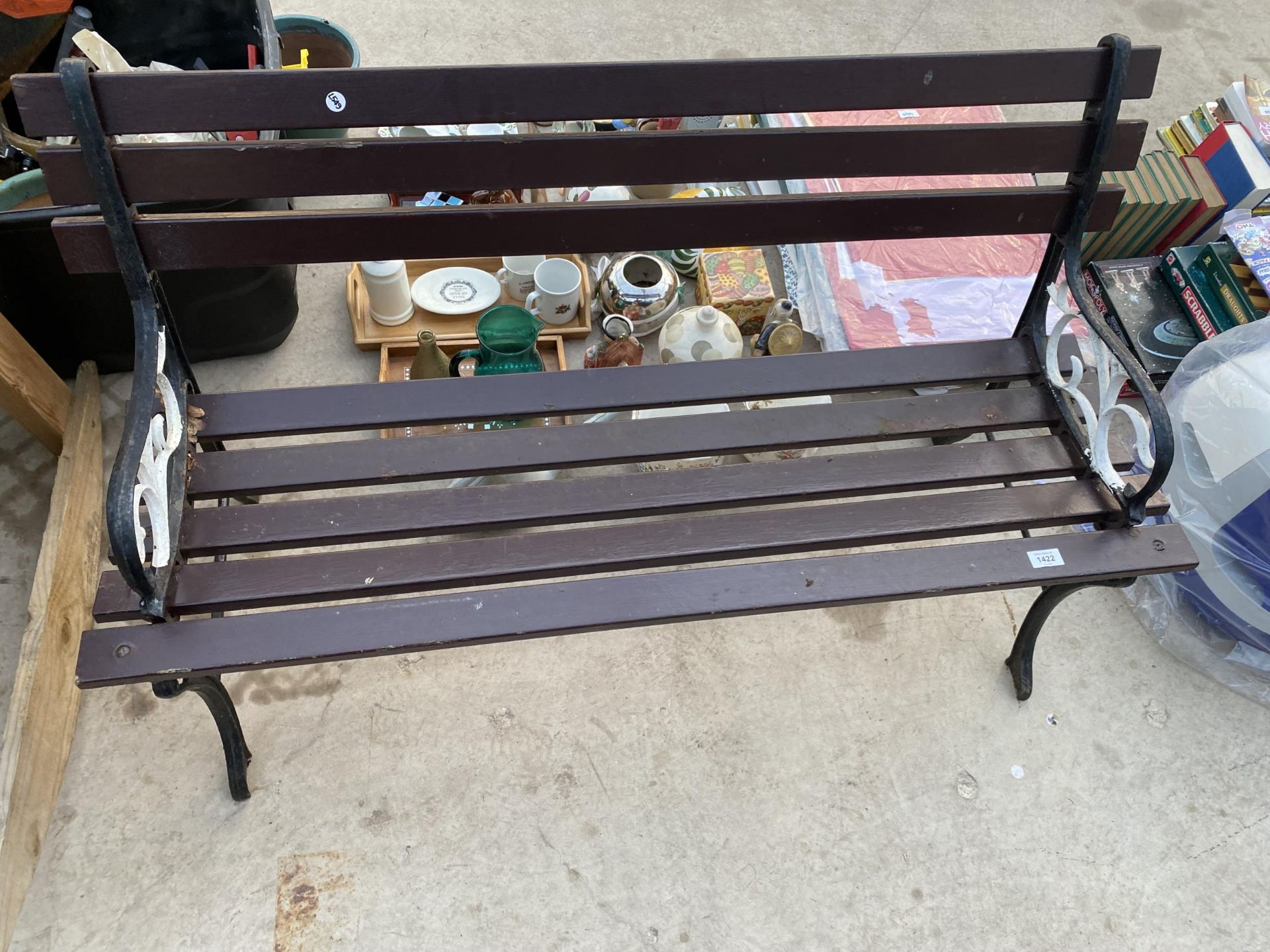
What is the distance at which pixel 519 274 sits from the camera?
288 cm

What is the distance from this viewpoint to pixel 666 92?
178cm

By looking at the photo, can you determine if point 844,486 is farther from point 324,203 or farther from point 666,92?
point 324,203

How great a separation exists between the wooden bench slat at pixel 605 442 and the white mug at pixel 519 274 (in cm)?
103

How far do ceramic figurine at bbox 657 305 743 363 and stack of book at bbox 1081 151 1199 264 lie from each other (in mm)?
1248

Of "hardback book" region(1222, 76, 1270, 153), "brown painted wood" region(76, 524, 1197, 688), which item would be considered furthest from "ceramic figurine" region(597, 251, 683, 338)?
"hardback book" region(1222, 76, 1270, 153)

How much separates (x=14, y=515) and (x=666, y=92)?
1985 mm

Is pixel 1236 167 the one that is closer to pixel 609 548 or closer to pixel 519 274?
pixel 519 274

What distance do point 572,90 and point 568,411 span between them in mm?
636

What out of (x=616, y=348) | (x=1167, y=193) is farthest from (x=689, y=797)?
(x=1167, y=193)

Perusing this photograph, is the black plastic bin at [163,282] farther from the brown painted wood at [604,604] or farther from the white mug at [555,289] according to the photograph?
the brown painted wood at [604,604]

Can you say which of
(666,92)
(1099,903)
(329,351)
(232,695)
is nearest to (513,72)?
(666,92)

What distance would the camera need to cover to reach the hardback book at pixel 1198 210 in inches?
118

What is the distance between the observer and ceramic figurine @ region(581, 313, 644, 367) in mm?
2617

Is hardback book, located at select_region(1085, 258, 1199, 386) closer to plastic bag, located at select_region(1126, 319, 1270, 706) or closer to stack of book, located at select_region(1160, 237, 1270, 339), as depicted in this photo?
stack of book, located at select_region(1160, 237, 1270, 339)
